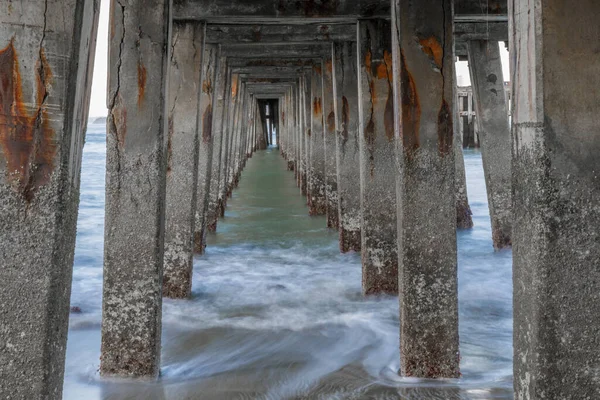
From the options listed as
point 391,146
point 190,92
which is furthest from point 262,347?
point 190,92

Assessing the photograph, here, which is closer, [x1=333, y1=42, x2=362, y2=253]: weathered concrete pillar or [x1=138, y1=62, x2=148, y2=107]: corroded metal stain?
[x1=138, y1=62, x2=148, y2=107]: corroded metal stain

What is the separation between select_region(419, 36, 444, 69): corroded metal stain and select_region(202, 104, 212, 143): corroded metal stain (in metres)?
3.81

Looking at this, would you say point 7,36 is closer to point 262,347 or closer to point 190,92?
point 262,347

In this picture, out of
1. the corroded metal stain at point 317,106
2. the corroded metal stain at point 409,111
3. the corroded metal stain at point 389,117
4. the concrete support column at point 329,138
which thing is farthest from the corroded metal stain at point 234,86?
the corroded metal stain at point 409,111

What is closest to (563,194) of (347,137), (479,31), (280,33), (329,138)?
(347,137)

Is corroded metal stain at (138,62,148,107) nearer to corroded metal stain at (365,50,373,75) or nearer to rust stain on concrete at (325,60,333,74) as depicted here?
Answer: corroded metal stain at (365,50,373,75)

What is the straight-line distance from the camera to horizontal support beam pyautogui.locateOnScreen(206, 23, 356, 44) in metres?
6.67

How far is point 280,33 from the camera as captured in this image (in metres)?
6.97

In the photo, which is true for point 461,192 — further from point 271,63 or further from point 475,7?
point 271,63

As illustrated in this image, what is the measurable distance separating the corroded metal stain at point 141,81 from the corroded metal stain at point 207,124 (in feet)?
10.8

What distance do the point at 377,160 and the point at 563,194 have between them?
11.1ft

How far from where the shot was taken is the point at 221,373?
3645 mm

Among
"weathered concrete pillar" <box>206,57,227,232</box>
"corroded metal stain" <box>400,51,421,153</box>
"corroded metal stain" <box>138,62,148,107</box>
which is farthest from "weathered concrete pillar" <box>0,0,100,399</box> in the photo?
"weathered concrete pillar" <box>206,57,227,232</box>

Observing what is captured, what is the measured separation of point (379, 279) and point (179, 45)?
8.93ft
